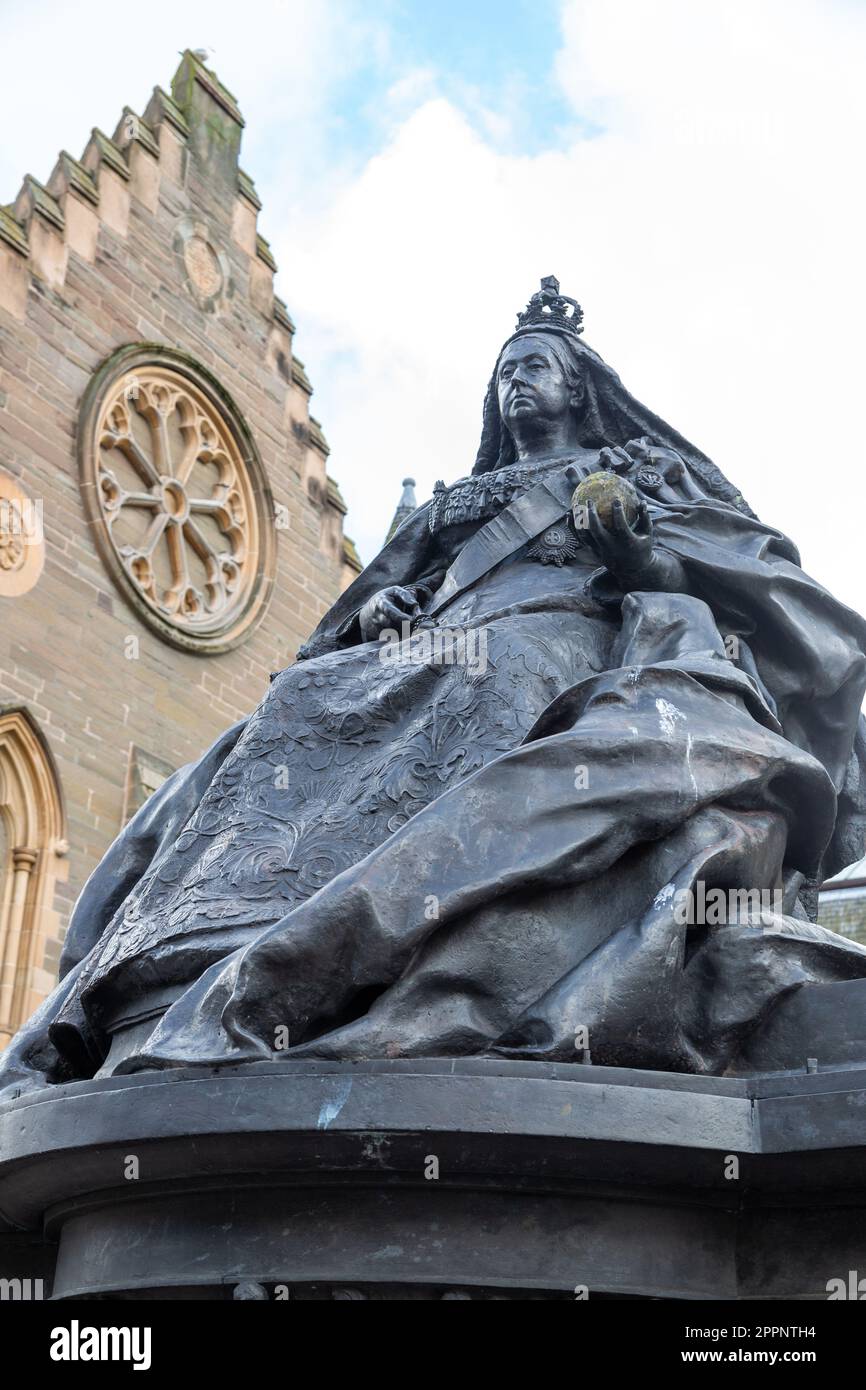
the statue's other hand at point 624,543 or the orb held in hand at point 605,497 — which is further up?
the orb held in hand at point 605,497

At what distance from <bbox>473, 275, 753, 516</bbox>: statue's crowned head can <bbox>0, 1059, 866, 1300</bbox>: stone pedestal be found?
107 inches

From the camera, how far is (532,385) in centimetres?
573

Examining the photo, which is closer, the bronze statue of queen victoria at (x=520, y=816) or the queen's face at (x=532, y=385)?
the bronze statue of queen victoria at (x=520, y=816)

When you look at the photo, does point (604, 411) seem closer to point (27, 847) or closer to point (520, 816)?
point (520, 816)

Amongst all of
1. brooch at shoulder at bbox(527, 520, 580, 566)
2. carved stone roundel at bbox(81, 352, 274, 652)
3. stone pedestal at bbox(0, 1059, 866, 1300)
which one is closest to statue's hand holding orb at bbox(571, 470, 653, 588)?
brooch at shoulder at bbox(527, 520, 580, 566)

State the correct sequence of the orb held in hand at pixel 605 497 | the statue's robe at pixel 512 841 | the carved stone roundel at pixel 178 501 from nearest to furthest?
1. the statue's robe at pixel 512 841
2. the orb held in hand at pixel 605 497
3. the carved stone roundel at pixel 178 501

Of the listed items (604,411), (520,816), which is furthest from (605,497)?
(604,411)

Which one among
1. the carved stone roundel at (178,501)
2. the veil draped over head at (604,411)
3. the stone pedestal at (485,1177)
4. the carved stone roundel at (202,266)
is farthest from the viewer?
the carved stone roundel at (202,266)

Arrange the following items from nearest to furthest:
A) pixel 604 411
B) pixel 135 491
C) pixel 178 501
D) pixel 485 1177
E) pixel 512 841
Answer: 1. pixel 485 1177
2. pixel 512 841
3. pixel 604 411
4. pixel 135 491
5. pixel 178 501

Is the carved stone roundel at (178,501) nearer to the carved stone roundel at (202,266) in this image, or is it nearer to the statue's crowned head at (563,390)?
the carved stone roundel at (202,266)

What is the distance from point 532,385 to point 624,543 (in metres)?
1.22

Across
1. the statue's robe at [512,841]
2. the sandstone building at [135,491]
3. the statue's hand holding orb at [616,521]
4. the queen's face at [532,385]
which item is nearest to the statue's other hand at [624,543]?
the statue's hand holding orb at [616,521]

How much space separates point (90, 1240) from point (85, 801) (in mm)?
14959

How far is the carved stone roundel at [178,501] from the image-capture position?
20078 millimetres
